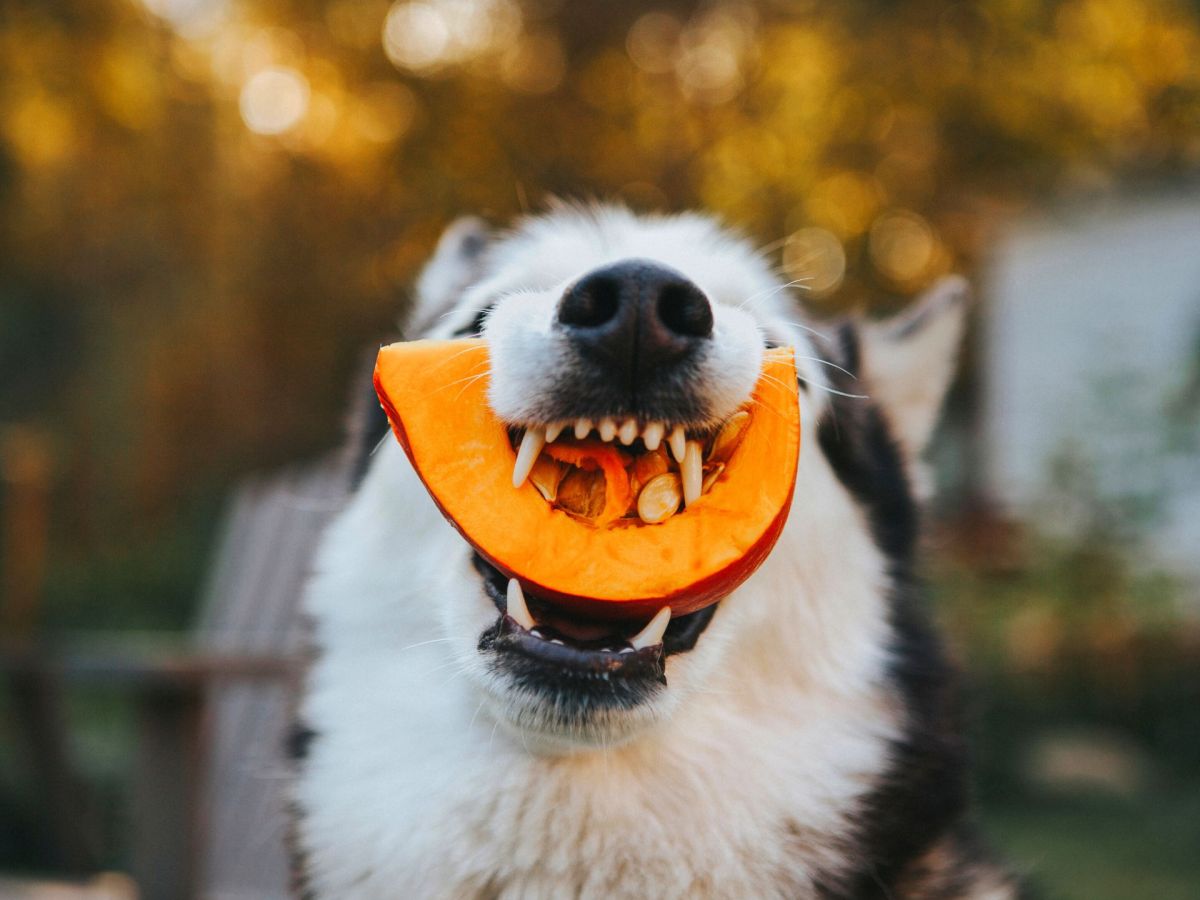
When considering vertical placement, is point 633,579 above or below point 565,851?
above

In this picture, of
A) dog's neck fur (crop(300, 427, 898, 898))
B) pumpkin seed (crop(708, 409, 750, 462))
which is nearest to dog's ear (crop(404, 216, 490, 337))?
dog's neck fur (crop(300, 427, 898, 898))

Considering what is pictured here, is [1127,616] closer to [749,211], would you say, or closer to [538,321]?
[749,211]

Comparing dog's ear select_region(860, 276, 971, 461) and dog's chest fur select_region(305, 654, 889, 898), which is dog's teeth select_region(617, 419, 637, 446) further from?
dog's ear select_region(860, 276, 971, 461)

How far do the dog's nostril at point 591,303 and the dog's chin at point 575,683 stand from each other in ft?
1.75

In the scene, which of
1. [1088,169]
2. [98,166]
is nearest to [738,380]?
[1088,169]

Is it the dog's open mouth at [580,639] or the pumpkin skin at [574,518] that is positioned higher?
the pumpkin skin at [574,518]

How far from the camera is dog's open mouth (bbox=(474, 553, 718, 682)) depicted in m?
1.94

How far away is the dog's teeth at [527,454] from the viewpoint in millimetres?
1996

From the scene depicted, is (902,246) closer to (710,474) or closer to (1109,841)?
(1109,841)

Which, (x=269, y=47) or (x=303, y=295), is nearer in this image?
(x=269, y=47)

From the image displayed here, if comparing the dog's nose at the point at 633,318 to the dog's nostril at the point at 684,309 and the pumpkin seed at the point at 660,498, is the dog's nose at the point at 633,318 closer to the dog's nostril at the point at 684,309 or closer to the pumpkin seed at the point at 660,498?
the dog's nostril at the point at 684,309

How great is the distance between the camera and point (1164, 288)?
38.7ft

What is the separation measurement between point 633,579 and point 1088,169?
11.6 m

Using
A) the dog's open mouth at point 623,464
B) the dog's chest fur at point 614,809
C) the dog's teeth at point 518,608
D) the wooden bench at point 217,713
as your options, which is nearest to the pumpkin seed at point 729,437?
the dog's open mouth at point 623,464
